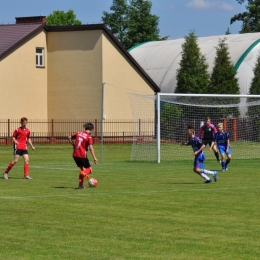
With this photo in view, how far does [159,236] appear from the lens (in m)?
11.4

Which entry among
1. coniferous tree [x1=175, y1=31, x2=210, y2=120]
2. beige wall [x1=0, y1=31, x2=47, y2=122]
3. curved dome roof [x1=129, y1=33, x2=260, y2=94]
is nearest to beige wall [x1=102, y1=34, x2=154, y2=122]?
coniferous tree [x1=175, y1=31, x2=210, y2=120]

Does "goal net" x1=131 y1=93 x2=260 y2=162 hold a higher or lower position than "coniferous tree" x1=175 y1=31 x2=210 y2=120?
lower

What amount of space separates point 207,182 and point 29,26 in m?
35.5

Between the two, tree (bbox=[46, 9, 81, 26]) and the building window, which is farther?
tree (bbox=[46, 9, 81, 26])

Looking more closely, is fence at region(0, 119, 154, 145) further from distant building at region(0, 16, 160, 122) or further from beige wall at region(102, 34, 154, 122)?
beige wall at region(102, 34, 154, 122)

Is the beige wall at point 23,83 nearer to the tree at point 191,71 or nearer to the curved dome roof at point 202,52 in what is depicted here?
the tree at point 191,71

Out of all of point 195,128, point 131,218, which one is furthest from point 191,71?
point 131,218

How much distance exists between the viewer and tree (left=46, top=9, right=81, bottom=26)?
319 ft

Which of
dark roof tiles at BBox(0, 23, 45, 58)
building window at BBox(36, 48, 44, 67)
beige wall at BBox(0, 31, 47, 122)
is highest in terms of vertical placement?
dark roof tiles at BBox(0, 23, 45, 58)

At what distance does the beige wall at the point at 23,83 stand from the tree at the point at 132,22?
3708cm

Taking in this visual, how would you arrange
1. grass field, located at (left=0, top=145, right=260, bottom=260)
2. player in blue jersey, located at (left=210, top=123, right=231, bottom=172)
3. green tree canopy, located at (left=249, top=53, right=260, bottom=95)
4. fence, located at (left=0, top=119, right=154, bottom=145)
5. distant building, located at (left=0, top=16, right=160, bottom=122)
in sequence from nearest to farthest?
1. grass field, located at (left=0, top=145, right=260, bottom=260)
2. player in blue jersey, located at (left=210, top=123, right=231, bottom=172)
3. distant building, located at (left=0, top=16, right=160, bottom=122)
4. fence, located at (left=0, top=119, right=154, bottom=145)
5. green tree canopy, located at (left=249, top=53, right=260, bottom=95)

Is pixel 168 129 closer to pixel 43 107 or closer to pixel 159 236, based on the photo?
pixel 43 107

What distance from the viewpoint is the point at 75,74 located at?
177ft

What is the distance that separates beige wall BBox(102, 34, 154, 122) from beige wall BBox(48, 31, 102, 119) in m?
0.71
